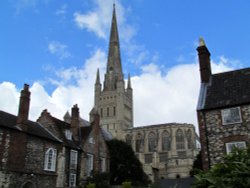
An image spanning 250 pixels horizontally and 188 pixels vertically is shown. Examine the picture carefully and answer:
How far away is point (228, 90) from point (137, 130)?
89451mm

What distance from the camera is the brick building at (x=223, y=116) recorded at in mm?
20578

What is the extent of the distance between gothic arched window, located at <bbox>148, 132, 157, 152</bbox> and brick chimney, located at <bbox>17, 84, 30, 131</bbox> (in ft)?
269

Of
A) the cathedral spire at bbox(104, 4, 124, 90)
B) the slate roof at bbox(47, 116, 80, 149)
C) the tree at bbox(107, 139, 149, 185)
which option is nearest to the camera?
the slate roof at bbox(47, 116, 80, 149)

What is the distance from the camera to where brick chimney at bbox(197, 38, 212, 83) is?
24.7m

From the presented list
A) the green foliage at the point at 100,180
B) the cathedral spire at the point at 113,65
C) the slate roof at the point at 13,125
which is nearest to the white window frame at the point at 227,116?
the green foliage at the point at 100,180

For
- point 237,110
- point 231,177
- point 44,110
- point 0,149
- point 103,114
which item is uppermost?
point 103,114

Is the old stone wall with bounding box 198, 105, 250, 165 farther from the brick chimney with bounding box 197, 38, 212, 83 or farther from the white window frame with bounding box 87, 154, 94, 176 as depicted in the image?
the white window frame with bounding box 87, 154, 94, 176

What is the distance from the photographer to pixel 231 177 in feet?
29.0

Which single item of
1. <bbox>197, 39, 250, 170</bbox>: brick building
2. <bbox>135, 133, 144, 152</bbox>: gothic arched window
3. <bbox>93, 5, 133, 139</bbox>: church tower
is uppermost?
<bbox>93, 5, 133, 139</bbox>: church tower

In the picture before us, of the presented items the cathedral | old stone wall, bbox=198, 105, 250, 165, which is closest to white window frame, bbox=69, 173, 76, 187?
old stone wall, bbox=198, 105, 250, 165

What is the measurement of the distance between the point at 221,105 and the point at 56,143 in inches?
712

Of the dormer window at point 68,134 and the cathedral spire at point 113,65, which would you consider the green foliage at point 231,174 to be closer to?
the dormer window at point 68,134

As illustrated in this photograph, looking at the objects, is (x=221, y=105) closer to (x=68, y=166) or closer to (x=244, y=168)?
(x=244, y=168)

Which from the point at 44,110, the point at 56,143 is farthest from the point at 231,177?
the point at 44,110
